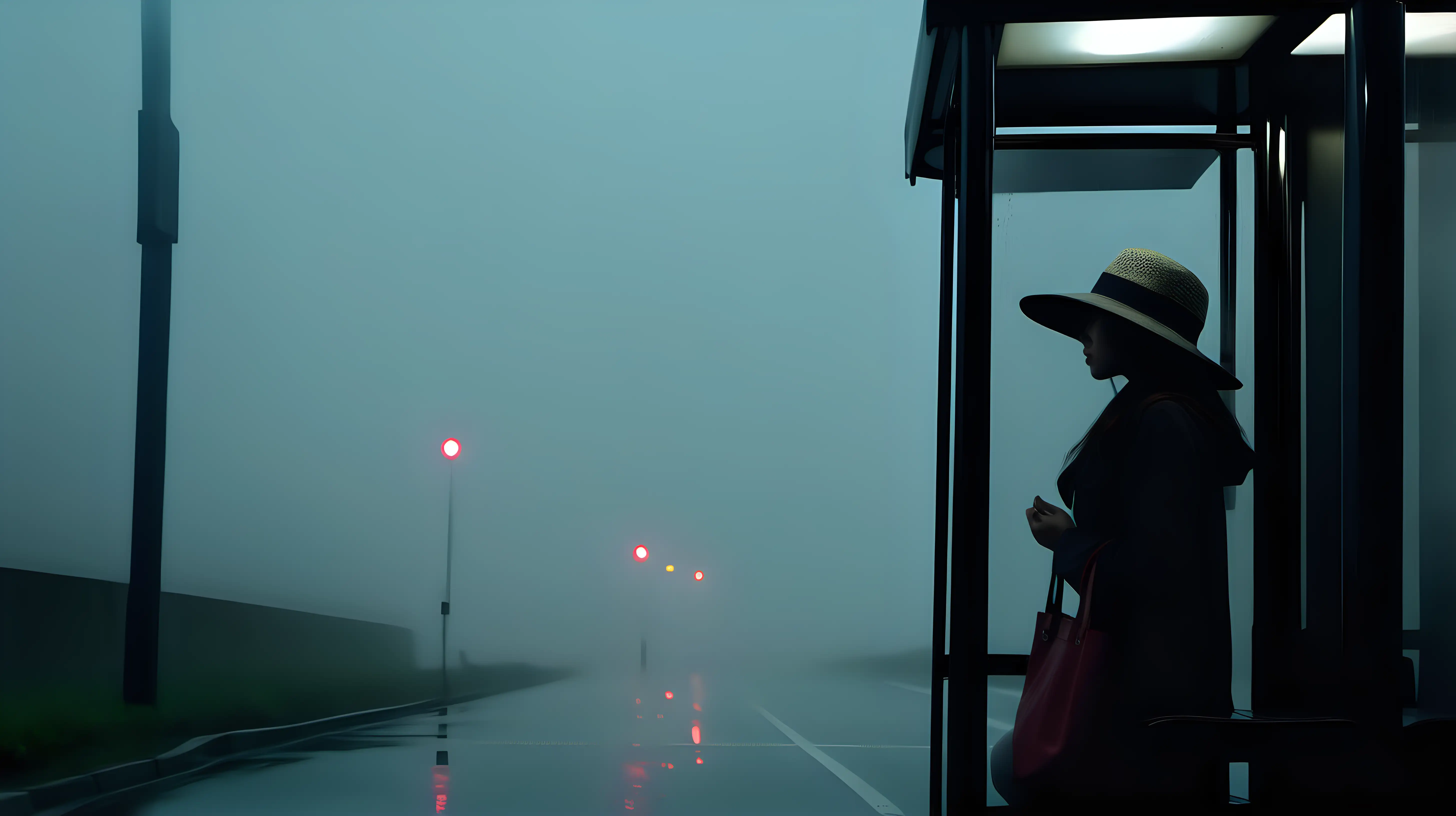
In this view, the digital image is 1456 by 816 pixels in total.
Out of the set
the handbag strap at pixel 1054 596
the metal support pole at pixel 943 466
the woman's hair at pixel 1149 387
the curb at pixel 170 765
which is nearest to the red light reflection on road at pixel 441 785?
the curb at pixel 170 765

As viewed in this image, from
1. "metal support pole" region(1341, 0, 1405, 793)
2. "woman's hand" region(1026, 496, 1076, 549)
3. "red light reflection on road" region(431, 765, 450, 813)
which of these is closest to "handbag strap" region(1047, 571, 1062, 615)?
"woman's hand" region(1026, 496, 1076, 549)

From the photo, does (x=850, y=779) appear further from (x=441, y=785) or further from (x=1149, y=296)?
(x=1149, y=296)

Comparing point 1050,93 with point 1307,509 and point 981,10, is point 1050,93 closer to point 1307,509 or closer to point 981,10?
point 981,10

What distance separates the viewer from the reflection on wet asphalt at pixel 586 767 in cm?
601

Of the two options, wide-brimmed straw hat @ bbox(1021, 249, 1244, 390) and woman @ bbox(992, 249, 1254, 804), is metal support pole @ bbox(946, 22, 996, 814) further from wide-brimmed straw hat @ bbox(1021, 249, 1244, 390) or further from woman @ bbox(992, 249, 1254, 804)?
wide-brimmed straw hat @ bbox(1021, 249, 1244, 390)

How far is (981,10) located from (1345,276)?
1.09 metres

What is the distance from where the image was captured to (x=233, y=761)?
8109mm

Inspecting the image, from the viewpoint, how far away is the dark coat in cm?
210

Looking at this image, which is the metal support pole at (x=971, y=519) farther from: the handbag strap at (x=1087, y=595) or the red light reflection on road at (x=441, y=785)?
the red light reflection on road at (x=441, y=785)

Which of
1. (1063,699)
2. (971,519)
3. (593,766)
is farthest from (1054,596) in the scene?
(593,766)

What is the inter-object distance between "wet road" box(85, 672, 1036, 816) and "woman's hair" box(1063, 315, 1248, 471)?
440 centimetres

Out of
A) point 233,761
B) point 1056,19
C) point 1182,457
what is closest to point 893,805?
point 1182,457

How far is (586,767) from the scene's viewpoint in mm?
8133

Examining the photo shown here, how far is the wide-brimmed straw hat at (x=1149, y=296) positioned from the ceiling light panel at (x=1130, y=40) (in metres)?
0.67
